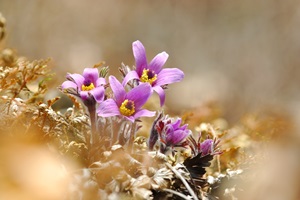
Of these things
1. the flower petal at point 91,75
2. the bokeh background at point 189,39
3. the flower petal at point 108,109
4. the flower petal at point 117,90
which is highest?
the bokeh background at point 189,39

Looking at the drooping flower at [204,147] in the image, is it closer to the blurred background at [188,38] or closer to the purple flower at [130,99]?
the purple flower at [130,99]

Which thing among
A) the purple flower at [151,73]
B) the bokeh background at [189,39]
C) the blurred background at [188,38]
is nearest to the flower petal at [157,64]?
the purple flower at [151,73]

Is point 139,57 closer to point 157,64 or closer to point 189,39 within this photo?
point 157,64

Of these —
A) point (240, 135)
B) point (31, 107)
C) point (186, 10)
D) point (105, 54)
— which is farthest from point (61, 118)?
point (186, 10)

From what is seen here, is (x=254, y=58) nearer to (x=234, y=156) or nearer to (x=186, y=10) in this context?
(x=186, y=10)

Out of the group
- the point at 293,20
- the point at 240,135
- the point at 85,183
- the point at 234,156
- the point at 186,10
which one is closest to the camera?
the point at 85,183

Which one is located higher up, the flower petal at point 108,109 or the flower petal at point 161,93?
the flower petal at point 161,93
